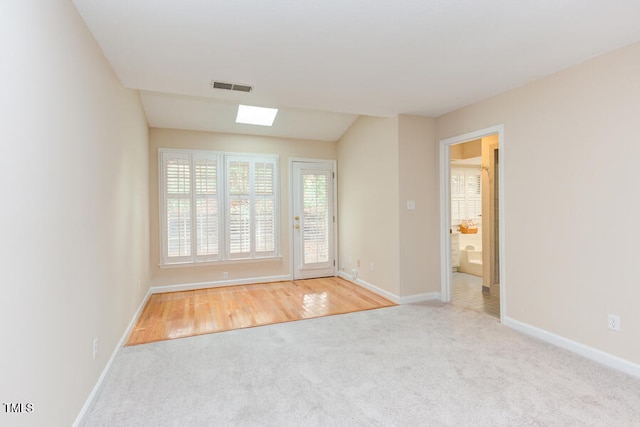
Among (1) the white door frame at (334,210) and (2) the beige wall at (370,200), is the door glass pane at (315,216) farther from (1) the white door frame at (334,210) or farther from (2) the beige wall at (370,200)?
(2) the beige wall at (370,200)

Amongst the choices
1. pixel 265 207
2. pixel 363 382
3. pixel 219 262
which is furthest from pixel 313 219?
pixel 363 382

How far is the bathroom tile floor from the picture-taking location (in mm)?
3875

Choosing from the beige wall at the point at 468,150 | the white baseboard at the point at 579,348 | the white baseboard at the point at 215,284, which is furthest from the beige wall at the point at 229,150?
the white baseboard at the point at 579,348

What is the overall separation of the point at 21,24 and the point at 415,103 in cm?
331

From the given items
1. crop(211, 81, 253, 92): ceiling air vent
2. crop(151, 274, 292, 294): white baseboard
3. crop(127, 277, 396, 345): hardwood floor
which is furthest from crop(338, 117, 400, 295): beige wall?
crop(211, 81, 253, 92): ceiling air vent

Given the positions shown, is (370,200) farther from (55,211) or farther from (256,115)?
→ (55,211)

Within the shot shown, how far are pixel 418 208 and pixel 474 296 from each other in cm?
149

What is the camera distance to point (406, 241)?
162 inches

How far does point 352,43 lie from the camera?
230cm

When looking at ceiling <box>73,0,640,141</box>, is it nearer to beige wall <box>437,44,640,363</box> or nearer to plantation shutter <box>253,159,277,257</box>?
beige wall <box>437,44,640,363</box>

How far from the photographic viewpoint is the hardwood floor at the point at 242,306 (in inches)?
132

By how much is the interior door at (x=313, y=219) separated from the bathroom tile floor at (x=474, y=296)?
2.06m

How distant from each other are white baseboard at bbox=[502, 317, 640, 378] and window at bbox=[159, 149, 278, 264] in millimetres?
3414

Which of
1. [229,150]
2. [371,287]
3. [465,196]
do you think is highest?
[229,150]
